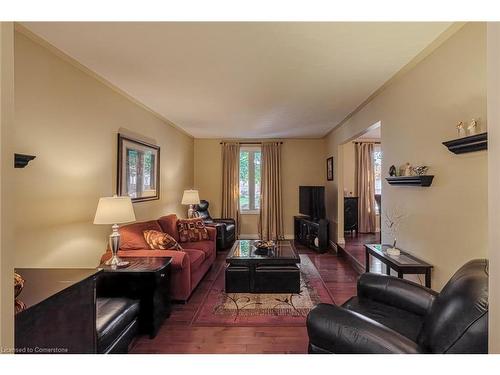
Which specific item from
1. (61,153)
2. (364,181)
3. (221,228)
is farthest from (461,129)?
(364,181)

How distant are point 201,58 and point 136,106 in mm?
1738

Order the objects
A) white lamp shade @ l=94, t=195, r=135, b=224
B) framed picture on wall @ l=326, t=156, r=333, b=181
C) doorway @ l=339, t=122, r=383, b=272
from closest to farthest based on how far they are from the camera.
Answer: white lamp shade @ l=94, t=195, r=135, b=224, framed picture on wall @ l=326, t=156, r=333, b=181, doorway @ l=339, t=122, r=383, b=272

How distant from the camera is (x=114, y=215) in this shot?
7.84 feet

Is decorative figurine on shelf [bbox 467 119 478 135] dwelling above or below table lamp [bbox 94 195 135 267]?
above

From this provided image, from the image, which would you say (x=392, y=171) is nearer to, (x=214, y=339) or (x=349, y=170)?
(x=214, y=339)

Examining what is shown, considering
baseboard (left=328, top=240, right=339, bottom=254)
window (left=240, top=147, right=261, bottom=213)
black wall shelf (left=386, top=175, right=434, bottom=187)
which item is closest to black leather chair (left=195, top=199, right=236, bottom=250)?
window (left=240, top=147, right=261, bottom=213)

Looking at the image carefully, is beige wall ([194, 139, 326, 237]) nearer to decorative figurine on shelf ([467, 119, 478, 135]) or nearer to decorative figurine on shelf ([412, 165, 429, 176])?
decorative figurine on shelf ([412, 165, 429, 176])

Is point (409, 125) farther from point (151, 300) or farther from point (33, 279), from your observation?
point (33, 279)

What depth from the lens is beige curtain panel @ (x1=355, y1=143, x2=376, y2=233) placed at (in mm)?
6648

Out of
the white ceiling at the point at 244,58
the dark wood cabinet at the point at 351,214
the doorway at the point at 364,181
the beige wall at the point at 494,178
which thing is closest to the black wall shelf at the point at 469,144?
the white ceiling at the point at 244,58

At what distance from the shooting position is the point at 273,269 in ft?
10.4

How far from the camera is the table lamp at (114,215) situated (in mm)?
2369

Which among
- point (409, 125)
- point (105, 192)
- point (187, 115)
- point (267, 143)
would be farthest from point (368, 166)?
point (105, 192)

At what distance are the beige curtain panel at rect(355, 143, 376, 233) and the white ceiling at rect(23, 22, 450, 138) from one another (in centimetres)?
318
